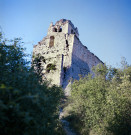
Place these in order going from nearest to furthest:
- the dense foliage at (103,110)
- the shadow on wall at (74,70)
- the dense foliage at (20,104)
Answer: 1. the dense foliage at (20,104)
2. the dense foliage at (103,110)
3. the shadow on wall at (74,70)

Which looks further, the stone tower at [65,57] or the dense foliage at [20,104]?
the stone tower at [65,57]

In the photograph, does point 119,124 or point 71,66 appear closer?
point 119,124

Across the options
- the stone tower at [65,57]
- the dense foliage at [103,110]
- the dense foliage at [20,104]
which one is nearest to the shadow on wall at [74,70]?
the stone tower at [65,57]

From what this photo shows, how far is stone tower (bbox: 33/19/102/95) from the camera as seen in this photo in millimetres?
18500

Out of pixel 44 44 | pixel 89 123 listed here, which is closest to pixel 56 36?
pixel 44 44

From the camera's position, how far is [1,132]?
3387mm

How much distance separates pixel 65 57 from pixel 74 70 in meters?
2.94

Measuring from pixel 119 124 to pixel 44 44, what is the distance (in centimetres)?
2054

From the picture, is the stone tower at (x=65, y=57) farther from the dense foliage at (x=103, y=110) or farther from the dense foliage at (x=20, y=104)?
the dense foliage at (x=20, y=104)

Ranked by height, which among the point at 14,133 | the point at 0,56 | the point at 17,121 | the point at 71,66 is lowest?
the point at 14,133

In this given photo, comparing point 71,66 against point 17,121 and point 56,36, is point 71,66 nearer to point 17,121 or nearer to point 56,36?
point 56,36

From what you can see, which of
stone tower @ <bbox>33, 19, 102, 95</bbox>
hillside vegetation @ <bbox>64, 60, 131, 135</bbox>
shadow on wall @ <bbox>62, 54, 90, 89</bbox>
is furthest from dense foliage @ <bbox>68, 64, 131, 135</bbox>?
shadow on wall @ <bbox>62, 54, 90, 89</bbox>

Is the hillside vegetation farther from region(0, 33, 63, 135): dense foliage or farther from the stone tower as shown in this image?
the stone tower

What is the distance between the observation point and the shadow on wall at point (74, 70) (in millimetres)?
18438
